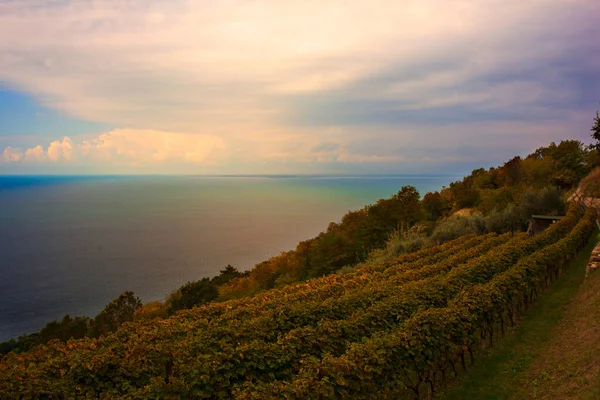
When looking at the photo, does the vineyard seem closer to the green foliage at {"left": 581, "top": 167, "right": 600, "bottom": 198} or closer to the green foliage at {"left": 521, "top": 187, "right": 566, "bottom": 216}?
the green foliage at {"left": 521, "top": 187, "right": 566, "bottom": 216}

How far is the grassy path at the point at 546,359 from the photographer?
9.38 meters

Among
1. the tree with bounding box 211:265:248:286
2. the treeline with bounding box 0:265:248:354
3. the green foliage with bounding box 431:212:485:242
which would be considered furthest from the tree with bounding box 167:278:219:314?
the green foliage with bounding box 431:212:485:242

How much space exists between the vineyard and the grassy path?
61 cm

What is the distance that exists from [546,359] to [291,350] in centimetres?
793

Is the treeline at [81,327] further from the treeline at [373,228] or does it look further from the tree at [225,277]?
the tree at [225,277]

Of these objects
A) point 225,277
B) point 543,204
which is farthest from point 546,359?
point 225,277

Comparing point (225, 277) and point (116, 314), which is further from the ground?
point (116, 314)

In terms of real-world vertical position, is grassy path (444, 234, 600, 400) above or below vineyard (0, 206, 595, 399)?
below

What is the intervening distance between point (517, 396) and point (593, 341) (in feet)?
10.2

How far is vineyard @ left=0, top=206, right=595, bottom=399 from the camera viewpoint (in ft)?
24.9

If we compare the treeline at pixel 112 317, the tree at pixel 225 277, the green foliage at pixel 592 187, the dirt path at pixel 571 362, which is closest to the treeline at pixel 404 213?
the tree at pixel 225 277

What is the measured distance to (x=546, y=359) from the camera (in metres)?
11.6

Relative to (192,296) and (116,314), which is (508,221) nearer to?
(192,296)

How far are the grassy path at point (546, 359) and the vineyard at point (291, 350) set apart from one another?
0.61 meters
